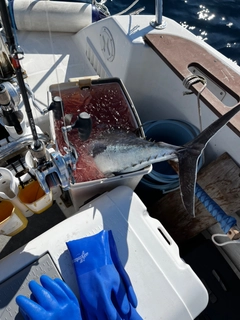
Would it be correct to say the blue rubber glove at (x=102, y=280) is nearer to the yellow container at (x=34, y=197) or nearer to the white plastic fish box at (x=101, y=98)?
the yellow container at (x=34, y=197)

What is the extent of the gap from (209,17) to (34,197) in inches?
173

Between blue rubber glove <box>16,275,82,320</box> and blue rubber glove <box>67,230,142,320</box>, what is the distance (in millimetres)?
57

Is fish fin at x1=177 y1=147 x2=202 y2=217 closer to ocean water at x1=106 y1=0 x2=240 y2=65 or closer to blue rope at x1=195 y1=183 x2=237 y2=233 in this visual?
blue rope at x1=195 y1=183 x2=237 y2=233

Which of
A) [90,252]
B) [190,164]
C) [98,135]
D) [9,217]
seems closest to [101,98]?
[98,135]

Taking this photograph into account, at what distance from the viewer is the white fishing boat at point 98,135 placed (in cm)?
118

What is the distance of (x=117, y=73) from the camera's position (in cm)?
227

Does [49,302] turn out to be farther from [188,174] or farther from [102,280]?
[188,174]

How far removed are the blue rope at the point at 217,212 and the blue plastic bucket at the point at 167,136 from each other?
24 centimetres

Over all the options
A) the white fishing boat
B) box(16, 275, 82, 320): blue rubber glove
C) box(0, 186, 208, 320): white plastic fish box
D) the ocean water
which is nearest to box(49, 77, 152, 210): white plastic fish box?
the white fishing boat

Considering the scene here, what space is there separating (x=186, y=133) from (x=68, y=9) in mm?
1792

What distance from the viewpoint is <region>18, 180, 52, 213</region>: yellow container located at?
1403 millimetres

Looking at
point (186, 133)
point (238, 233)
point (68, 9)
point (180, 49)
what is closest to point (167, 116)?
point (186, 133)

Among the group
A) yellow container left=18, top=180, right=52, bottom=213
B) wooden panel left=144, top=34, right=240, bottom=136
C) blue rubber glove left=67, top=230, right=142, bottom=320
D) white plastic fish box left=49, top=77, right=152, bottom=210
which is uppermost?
wooden panel left=144, top=34, right=240, bottom=136

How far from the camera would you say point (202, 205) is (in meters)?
1.88
